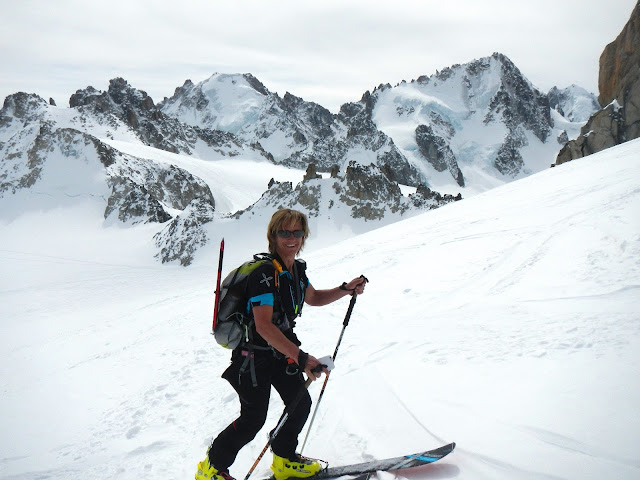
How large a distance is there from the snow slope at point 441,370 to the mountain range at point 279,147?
103 feet

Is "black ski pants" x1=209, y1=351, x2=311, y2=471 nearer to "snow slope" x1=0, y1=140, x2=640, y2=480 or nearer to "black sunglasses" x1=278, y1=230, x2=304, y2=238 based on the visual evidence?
"snow slope" x1=0, y1=140, x2=640, y2=480

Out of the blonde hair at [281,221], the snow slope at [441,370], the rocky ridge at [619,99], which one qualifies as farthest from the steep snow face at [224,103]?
the blonde hair at [281,221]

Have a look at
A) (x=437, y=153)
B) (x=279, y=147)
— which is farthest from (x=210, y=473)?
(x=279, y=147)

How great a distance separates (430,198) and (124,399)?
158 feet

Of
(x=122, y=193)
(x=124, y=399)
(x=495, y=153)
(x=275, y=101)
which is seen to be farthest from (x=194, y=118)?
(x=124, y=399)

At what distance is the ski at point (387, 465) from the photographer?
3414 millimetres

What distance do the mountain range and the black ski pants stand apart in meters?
37.5

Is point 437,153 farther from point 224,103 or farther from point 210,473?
point 210,473

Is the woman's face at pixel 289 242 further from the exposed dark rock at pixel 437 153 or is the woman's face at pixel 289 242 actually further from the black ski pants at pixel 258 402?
the exposed dark rock at pixel 437 153

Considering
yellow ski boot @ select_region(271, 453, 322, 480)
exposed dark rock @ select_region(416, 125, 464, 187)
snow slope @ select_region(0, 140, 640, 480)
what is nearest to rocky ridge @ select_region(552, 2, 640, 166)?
snow slope @ select_region(0, 140, 640, 480)

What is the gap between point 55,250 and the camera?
43.8m

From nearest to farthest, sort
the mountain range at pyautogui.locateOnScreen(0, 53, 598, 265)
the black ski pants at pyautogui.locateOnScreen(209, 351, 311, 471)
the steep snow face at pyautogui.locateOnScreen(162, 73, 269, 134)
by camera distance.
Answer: the black ski pants at pyautogui.locateOnScreen(209, 351, 311, 471) → the mountain range at pyautogui.locateOnScreen(0, 53, 598, 265) → the steep snow face at pyautogui.locateOnScreen(162, 73, 269, 134)

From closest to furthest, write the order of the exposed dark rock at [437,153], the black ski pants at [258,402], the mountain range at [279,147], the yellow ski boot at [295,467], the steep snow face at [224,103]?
the black ski pants at [258,402] < the yellow ski boot at [295,467] < the mountain range at [279,147] < the exposed dark rock at [437,153] < the steep snow face at [224,103]

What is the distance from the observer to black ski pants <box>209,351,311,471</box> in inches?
133
